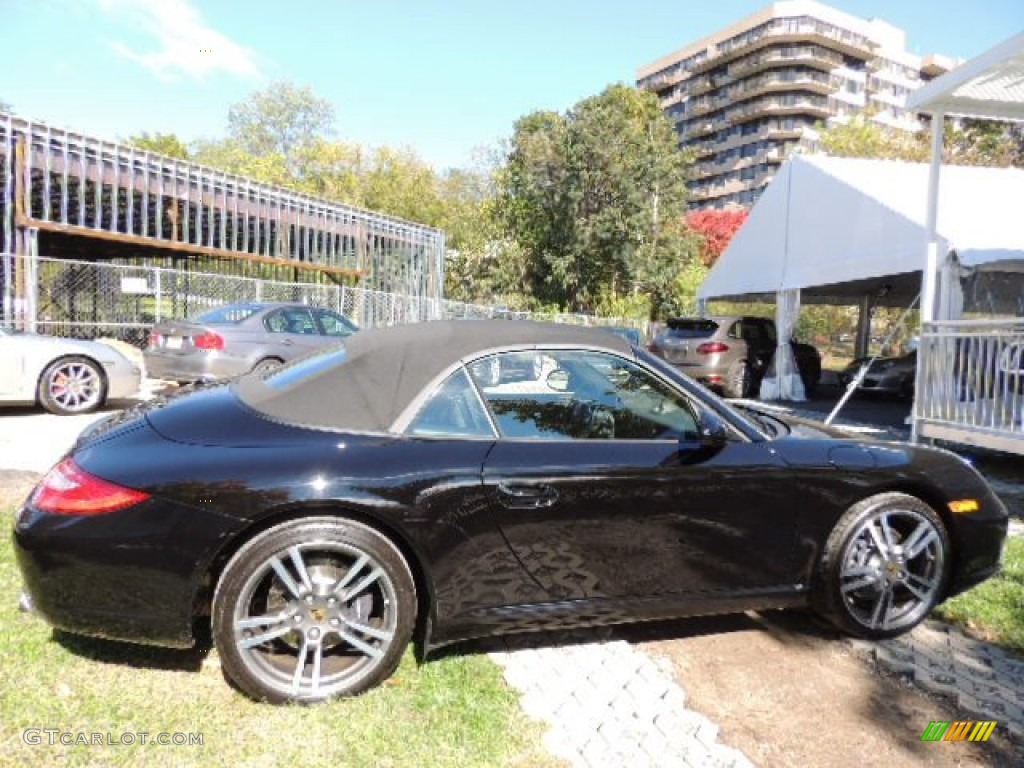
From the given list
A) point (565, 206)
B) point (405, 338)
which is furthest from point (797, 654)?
point (565, 206)

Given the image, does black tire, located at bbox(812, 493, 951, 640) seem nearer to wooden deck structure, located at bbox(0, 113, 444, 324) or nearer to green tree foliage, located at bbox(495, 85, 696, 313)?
wooden deck structure, located at bbox(0, 113, 444, 324)

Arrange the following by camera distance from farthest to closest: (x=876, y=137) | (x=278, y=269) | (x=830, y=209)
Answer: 1. (x=876, y=137)
2. (x=278, y=269)
3. (x=830, y=209)

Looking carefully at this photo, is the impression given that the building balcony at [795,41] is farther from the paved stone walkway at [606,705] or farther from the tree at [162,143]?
the paved stone walkway at [606,705]

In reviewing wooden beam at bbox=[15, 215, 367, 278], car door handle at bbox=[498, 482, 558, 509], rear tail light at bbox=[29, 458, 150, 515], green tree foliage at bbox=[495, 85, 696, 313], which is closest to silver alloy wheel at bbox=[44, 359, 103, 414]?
rear tail light at bbox=[29, 458, 150, 515]

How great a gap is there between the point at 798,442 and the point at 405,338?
183 cm

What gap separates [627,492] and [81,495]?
1968 mm

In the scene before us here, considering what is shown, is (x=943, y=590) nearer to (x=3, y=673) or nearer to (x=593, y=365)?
(x=593, y=365)

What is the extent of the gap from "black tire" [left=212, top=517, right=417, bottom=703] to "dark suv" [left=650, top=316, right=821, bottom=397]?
10972mm

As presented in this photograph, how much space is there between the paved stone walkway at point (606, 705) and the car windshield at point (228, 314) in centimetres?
737

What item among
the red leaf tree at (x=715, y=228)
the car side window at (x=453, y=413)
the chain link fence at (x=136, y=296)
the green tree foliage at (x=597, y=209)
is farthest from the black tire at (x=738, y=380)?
the red leaf tree at (x=715, y=228)

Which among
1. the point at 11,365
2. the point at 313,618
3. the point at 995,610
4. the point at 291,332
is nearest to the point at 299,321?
the point at 291,332

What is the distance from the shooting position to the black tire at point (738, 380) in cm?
1342

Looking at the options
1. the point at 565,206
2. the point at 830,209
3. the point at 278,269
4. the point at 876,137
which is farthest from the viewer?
the point at 876,137

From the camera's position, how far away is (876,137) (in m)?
37.2
